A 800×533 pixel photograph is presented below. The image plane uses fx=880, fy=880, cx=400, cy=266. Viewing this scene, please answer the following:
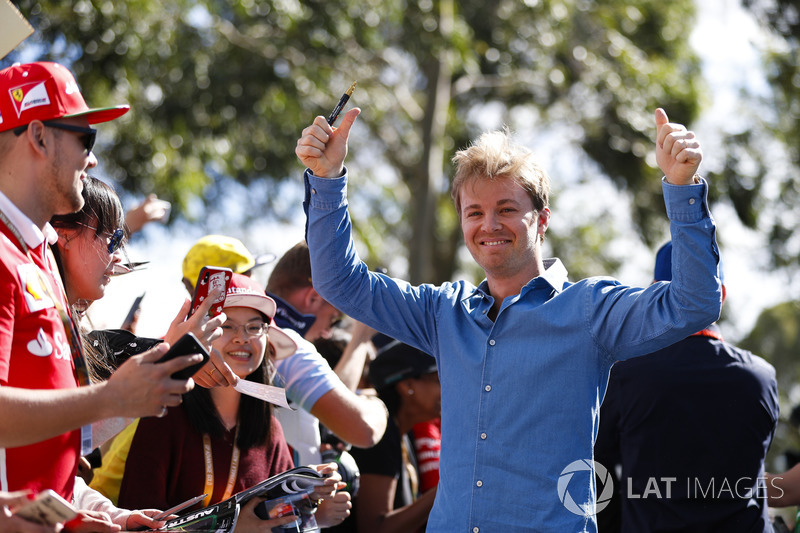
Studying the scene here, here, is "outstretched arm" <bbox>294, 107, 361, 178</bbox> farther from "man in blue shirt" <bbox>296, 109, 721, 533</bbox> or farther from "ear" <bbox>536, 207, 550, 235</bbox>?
"ear" <bbox>536, 207, 550, 235</bbox>

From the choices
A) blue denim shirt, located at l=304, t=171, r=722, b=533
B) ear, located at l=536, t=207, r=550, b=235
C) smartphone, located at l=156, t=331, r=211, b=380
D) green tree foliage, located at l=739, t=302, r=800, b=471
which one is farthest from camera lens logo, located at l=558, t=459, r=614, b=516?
green tree foliage, located at l=739, t=302, r=800, b=471

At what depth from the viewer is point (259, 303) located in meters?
3.37

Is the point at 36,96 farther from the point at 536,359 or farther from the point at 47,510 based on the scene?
the point at 536,359

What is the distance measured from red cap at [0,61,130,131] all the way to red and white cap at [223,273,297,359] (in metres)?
1.03

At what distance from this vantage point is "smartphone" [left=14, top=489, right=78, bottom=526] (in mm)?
1908

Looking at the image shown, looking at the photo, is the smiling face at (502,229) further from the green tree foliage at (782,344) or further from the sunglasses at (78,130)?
the green tree foliage at (782,344)

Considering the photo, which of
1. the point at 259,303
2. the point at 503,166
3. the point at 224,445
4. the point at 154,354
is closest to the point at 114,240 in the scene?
the point at 259,303

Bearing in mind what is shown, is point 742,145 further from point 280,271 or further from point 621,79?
point 280,271

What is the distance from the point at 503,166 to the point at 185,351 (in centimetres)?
133

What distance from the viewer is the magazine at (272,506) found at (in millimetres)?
2676

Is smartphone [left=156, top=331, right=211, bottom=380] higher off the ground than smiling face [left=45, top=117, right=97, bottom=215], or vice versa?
smiling face [left=45, top=117, right=97, bottom=215]

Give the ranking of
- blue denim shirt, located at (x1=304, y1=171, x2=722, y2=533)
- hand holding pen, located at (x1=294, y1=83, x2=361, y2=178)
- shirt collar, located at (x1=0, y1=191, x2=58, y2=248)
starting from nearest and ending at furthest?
shirt collar, located at (x1=0, y1=191, x2=58, y2=248)
blue denim shirt, located at (x1=304, y1=171, x2=722, y2=533)
hand holding pen, located at (x1=294, y1=83, x2=361, y2=178)
